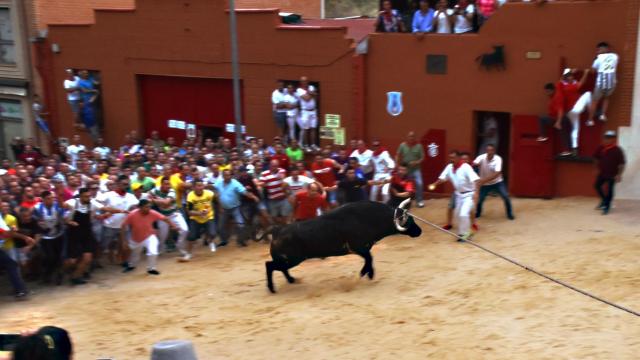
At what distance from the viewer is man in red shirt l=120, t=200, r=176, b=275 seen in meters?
12.8

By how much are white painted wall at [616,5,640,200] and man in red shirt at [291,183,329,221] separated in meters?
6.36

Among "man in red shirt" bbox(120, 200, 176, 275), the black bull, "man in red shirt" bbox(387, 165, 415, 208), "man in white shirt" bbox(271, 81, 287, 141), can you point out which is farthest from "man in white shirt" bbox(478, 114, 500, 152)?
"man in red shirt" bbox(120, 200, 176, 275)

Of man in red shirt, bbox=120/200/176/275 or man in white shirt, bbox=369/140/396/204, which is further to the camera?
man in white shirt, bbox=369/140/396/204

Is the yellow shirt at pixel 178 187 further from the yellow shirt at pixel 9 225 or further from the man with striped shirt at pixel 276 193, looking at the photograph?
the yellow shirt at pixel 9 225

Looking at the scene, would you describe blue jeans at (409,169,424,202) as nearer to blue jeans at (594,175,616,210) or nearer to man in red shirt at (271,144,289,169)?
man in red shirt at (271,144,289,169)

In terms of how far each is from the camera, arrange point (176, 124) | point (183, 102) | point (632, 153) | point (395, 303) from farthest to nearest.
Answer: point (176, 124) < point (183, 102) < point (632, 153) < point (395, 303)

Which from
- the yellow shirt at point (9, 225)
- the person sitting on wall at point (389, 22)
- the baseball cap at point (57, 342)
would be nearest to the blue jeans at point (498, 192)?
the person sitting on wall at point (389, 22)

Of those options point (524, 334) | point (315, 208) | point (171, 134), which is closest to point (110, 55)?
point (171, 134)

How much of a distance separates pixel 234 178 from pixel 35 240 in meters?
3.87

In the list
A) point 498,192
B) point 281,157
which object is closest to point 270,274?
point 281,157

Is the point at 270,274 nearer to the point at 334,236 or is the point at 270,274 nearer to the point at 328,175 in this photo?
the point at 334,236

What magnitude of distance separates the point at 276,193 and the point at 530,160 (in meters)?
5.67

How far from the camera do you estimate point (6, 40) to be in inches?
928

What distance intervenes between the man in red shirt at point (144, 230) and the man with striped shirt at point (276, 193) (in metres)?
2.22
